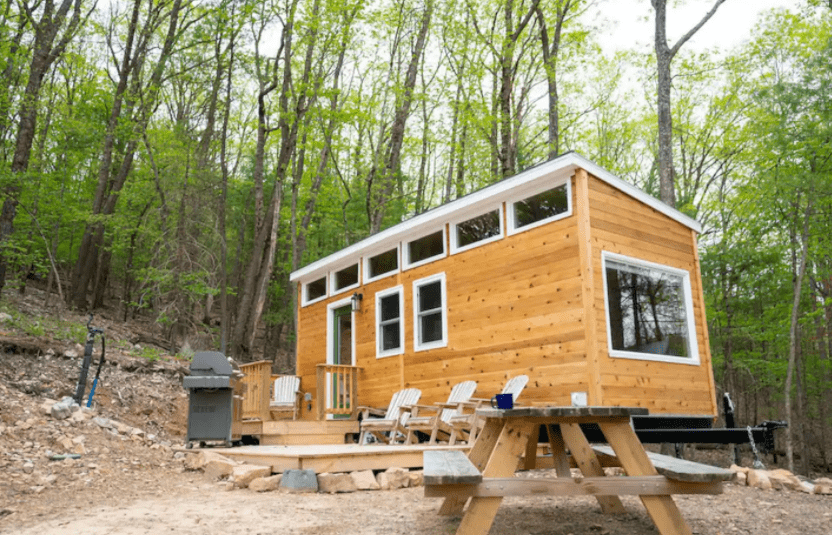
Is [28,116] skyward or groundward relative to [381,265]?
skyward

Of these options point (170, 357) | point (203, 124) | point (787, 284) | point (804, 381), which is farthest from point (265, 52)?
point (804, 381)

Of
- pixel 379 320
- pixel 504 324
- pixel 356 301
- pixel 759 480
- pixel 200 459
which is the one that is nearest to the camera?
pixel 759 480

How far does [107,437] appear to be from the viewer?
652 cm

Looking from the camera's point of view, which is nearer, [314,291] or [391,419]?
[391,419]

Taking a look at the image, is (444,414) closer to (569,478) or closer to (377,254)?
(377,254)

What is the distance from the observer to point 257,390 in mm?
9188

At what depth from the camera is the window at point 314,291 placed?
36.9ft

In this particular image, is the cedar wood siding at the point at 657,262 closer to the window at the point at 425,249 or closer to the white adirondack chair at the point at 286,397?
the window at the point at 425,249

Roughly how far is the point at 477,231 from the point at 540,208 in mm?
1088

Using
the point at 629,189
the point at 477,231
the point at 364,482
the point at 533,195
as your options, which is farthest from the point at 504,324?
the point at 364,482

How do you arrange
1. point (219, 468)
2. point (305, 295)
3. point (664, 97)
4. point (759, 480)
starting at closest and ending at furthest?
point (759, 480) → point (219, 468) → point (664, 97) → point (305, 295)

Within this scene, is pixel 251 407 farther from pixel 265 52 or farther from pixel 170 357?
pixel 265 52

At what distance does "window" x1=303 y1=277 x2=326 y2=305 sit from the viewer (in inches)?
443

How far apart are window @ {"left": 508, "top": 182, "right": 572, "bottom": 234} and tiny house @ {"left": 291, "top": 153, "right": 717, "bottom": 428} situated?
0.01 m
